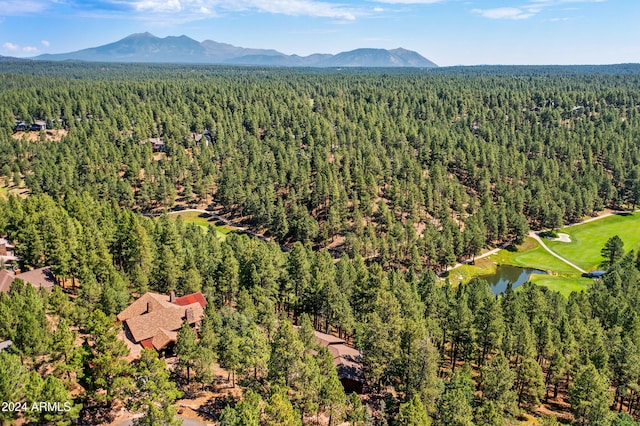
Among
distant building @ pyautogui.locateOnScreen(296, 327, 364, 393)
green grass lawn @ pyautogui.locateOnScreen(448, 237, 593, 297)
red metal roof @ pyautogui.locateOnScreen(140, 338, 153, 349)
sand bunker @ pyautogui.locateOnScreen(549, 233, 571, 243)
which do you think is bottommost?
green grass lawn @ pyautogui.locateOnScreen(448, 237, 593, 297)

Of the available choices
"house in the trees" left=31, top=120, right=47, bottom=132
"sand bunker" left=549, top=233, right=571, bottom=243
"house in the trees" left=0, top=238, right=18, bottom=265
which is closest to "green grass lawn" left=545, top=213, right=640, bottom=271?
"sand bunker" left=549, top=233, right=571, bottom=243

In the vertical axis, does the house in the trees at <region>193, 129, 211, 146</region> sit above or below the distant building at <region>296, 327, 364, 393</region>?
above

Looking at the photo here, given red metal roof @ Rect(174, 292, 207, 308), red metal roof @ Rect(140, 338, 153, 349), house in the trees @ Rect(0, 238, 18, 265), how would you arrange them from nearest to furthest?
red metal roof @ Rect(140, 338, 153, 349) → red metal roof @ Rect(174, 292, 207, 308) → house in the trees @ Rect(0, 238, 18, 265)

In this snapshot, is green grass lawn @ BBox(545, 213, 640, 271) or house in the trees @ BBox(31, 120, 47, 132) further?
house in the trees @ BBox(31, 120, 47, 132)

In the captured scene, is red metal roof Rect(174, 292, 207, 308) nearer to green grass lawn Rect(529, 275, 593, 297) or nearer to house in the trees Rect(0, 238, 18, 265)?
house in the trees Rect(0, 238, 18, 265)

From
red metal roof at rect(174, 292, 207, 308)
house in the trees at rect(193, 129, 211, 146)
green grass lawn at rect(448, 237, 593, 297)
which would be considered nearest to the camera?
red metal roof at rect(174, 292, 207, 308)

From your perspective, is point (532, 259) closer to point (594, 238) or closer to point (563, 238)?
point (563, 238)

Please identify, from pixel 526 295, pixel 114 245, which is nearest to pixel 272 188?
pixel 114 245

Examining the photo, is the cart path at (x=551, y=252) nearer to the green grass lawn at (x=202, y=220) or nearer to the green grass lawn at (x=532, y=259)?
the green grass lawn at (x=532, y=259)
